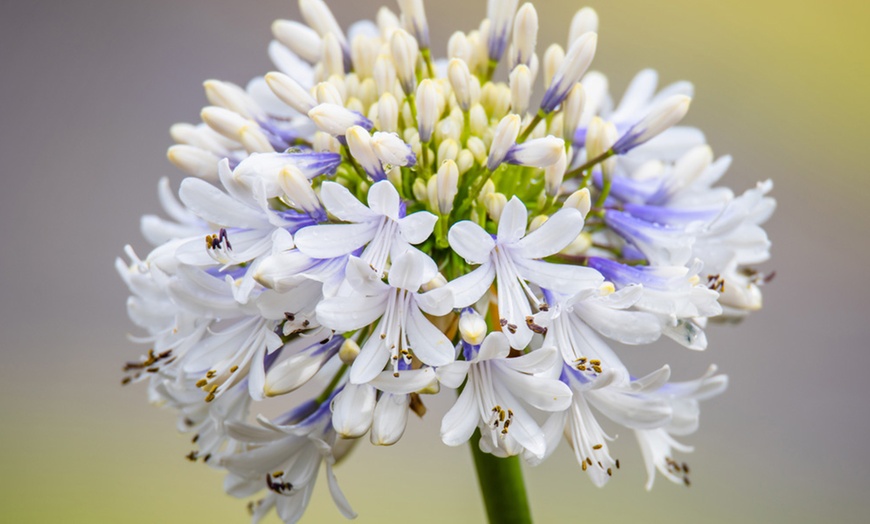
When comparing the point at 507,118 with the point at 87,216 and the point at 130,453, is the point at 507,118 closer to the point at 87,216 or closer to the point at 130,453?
the point at 130,453

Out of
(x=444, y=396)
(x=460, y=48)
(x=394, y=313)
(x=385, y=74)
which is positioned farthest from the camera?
(x=444, y=396)

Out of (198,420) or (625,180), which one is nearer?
(198,420)

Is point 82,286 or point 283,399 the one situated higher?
point 82,286

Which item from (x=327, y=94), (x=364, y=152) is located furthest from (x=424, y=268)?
(x=327, y=94)

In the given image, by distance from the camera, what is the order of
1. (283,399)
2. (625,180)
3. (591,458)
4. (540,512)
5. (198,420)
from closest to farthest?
(591,458)
(198,420)
(625,180)
(540,512)
(283,399)

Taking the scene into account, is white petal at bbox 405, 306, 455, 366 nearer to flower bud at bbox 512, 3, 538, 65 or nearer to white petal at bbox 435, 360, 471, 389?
white petal at bbox 435, 360, 471, 389

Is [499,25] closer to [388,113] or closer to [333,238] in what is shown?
[388,113]

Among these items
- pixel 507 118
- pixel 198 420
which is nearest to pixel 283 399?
pixel 198 420
